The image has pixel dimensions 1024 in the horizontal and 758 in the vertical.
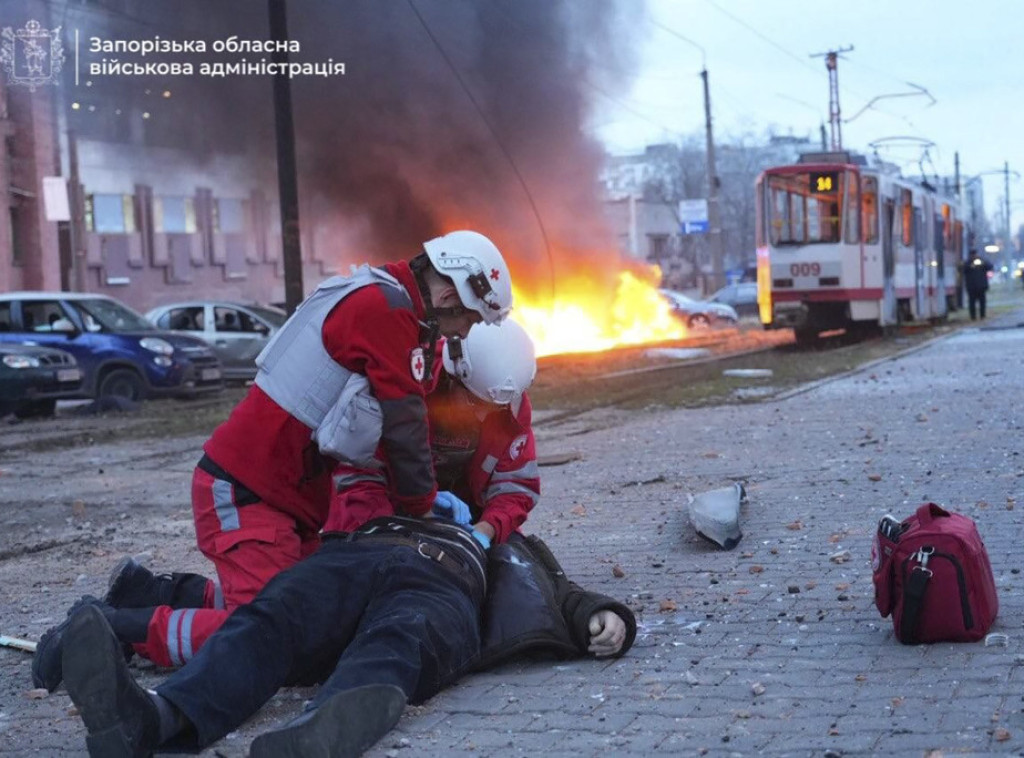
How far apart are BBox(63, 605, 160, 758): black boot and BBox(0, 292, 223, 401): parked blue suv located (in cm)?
1553

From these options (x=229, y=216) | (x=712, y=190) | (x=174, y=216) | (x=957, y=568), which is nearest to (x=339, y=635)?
(x=957, y=568)

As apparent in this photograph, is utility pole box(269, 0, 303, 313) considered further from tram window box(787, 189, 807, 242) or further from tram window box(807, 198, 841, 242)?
tram window box(807, 198, 841, 242)

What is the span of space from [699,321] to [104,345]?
25031 millimetres

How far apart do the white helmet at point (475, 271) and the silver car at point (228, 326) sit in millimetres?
17770

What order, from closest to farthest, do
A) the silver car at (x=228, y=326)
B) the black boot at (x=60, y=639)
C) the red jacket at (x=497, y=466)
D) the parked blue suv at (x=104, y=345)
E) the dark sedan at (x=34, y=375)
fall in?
the black boot at (x=60, y=639) → the red jacket at (x=497, y=466) → the dark sedan at (x=34, y=375) → the parked blue suv at (x=104, y=345) → the silver car at (x=228, y=326)

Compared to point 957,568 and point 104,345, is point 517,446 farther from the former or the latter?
point 104,345

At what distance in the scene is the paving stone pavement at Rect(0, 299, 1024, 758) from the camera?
395 centimetres

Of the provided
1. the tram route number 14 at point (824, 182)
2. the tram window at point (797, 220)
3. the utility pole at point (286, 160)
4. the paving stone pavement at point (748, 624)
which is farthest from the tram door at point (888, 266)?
the paving stone pavement at point (748, 624)

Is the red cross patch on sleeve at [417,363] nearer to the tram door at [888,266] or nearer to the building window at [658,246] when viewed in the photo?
the tram door at [888,266]

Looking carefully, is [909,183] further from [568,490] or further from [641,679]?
[641,679]

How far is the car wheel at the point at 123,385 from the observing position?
744 inches

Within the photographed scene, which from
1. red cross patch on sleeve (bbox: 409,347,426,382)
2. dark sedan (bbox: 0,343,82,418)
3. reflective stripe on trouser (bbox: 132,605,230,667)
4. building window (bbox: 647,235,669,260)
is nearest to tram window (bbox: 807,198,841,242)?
dark sedan (bbox: 0,343,82,418)

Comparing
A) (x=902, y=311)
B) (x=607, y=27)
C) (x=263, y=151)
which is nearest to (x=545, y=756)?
(x=263, y=151)

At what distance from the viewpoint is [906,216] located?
1137 inches
